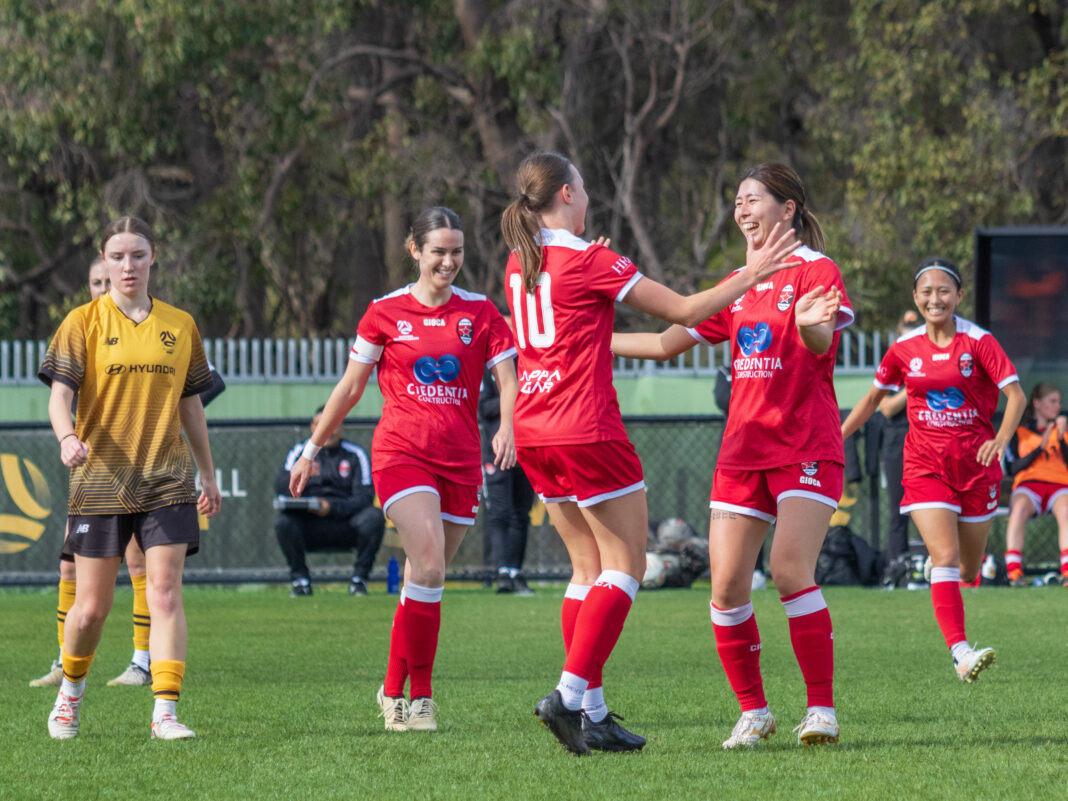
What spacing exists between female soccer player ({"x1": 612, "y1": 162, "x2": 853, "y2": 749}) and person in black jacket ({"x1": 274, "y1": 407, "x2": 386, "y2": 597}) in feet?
27.7

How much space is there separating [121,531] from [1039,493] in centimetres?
1052

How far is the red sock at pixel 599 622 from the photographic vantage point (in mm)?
5184

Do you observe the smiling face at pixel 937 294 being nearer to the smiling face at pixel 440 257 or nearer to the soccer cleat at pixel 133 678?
the smiling face at pixel 440 257

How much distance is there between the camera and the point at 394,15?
25078mm

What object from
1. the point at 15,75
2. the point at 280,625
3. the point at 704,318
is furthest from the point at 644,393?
the point at 704,318

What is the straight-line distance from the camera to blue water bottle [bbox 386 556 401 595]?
14023 millimetres

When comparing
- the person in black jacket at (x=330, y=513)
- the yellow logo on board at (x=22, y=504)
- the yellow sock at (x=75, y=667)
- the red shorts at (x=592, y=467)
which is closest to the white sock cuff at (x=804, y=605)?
the red shorts at (x=592, y=467)

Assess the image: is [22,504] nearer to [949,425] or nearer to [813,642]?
[949,425]

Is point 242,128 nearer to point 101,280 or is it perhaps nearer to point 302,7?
point 302,7

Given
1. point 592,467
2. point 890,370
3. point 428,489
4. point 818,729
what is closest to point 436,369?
point 428,489

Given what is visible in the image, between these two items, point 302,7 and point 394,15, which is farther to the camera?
point 394,15

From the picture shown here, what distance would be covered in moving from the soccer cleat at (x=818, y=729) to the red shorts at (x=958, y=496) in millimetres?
2709

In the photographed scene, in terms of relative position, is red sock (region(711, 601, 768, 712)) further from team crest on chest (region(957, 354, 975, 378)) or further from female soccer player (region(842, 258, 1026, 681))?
team crest on chest (region(957, 354, 975, 378))

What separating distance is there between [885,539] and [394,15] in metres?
14.0
